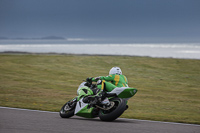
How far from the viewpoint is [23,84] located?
2014cm

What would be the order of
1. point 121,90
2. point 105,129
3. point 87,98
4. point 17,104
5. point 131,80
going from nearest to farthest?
point 105,129 < point 121,90 < point 87,98 < point 17,104 < point 131,80

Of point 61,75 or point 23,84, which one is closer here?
point 23,84

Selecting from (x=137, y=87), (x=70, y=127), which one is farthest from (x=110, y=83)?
(x=137, y=87)

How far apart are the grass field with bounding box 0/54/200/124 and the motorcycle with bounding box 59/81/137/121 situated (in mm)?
2196

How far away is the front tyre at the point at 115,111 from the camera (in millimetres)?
8625

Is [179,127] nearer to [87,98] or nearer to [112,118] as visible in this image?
[112,118]

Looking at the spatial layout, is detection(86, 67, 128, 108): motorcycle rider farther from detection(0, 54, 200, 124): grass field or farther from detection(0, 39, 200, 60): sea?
detection(0, 39, 200, 60): sea

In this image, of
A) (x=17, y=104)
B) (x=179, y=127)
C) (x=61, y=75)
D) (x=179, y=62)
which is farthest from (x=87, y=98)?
(x=179, y=62)

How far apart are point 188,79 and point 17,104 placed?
1742 cm

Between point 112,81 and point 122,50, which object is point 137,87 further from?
point 122,50

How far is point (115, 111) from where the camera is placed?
340 inches

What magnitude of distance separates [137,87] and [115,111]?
13.1m

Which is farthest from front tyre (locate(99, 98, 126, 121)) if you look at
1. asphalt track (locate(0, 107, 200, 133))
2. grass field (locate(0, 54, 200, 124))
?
grass field (locate(0, 54, 200, 124))

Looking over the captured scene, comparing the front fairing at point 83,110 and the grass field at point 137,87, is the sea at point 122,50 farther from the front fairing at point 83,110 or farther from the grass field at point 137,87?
the front fairing at point 83,110
